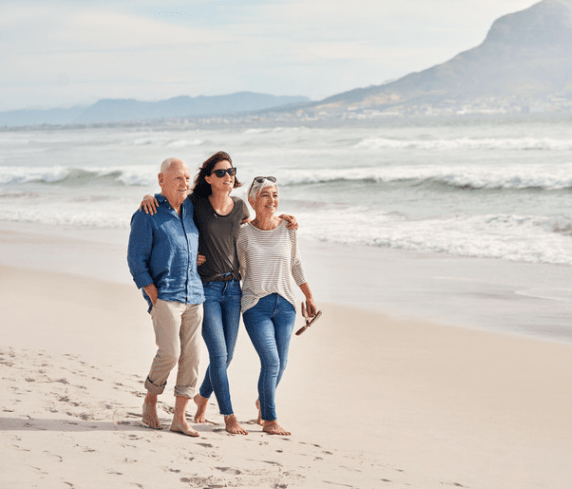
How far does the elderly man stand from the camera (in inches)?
149

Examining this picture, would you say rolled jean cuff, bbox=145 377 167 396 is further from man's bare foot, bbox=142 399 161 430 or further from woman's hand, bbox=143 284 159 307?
woman's hand, bbox=143 284 159 307

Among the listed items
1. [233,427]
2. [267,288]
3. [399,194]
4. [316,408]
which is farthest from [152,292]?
[399,194]

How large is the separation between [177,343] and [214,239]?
62 cm

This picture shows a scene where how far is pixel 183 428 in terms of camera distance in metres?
3.98

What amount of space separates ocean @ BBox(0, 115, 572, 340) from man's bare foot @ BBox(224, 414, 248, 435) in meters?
3.96

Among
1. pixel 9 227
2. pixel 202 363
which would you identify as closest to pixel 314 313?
pixel 202 363

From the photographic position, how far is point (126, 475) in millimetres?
3203

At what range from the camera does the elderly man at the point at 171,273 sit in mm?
3789


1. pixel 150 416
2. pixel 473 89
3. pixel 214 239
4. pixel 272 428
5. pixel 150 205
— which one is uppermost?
pixel 473 89

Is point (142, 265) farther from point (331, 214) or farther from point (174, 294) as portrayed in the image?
point (331, 214)

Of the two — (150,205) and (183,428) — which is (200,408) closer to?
(183,428)

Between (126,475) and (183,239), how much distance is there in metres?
1.26

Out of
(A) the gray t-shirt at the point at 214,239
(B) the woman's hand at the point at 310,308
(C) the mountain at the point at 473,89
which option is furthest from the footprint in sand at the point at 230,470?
(C) the mountain at the point at 473,89

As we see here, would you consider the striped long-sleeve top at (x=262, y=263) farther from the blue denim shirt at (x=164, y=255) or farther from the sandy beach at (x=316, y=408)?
the sandy beach at (x=316, y=408)
